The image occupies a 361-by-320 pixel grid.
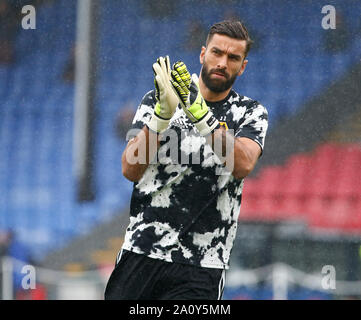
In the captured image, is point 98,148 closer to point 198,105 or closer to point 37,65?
point 37,65

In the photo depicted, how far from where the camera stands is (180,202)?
2316 millimetres

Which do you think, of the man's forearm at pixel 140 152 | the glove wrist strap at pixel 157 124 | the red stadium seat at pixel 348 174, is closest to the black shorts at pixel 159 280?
the man's forearm at pixel 140 152

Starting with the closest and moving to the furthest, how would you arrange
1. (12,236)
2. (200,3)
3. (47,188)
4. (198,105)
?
(198,105) < (12,236) < (47,188) < (200,3)

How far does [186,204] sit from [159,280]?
28 centimetres

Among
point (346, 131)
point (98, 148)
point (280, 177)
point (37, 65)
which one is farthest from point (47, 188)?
point (346, 131)

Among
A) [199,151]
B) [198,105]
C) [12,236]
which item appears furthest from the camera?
[12,236]

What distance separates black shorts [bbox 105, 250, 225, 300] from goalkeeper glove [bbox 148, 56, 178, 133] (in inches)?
18.8

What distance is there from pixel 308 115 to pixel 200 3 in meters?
1.74

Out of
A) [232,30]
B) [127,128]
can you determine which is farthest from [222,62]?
[127,128]

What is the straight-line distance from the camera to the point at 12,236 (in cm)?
595

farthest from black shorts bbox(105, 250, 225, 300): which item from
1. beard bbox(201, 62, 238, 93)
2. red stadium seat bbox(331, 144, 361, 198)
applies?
red stadium seat bbox(331, 144, 361, 198)

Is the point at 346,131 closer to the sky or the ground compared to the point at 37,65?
closer to the ground

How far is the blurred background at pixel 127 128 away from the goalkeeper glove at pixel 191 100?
311cm

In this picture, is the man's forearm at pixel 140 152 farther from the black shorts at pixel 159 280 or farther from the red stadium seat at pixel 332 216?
the red stadium seat at pixel 332 216
